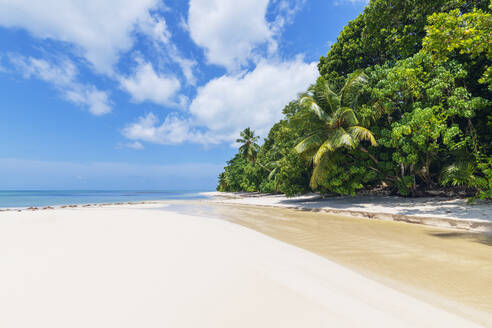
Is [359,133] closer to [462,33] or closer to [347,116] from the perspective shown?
[347,116]

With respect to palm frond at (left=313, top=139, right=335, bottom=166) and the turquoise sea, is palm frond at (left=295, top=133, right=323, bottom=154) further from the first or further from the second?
the turquoise sea

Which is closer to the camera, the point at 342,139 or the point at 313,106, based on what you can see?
the point at 342,139

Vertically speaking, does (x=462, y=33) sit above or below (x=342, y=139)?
above

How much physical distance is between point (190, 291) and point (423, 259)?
4.27 metres

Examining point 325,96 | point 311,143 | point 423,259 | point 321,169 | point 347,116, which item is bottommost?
point 423,259

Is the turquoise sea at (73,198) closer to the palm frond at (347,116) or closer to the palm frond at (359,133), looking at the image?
the palm frond at (347,116)

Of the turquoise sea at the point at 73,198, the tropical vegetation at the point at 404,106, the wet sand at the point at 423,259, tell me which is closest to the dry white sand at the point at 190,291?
the wet sand at the point at 423,259

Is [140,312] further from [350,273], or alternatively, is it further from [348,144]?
[348,144]

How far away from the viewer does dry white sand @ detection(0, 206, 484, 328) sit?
5.99 ft

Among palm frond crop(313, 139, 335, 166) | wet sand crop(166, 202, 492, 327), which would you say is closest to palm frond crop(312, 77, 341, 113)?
palm frond crop(313, 139, 335, 166)

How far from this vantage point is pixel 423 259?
385 centimetres

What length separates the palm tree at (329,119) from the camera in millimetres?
12078

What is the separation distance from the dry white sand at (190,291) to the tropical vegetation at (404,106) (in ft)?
27.5

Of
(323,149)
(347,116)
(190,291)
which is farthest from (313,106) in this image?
(190,291)
